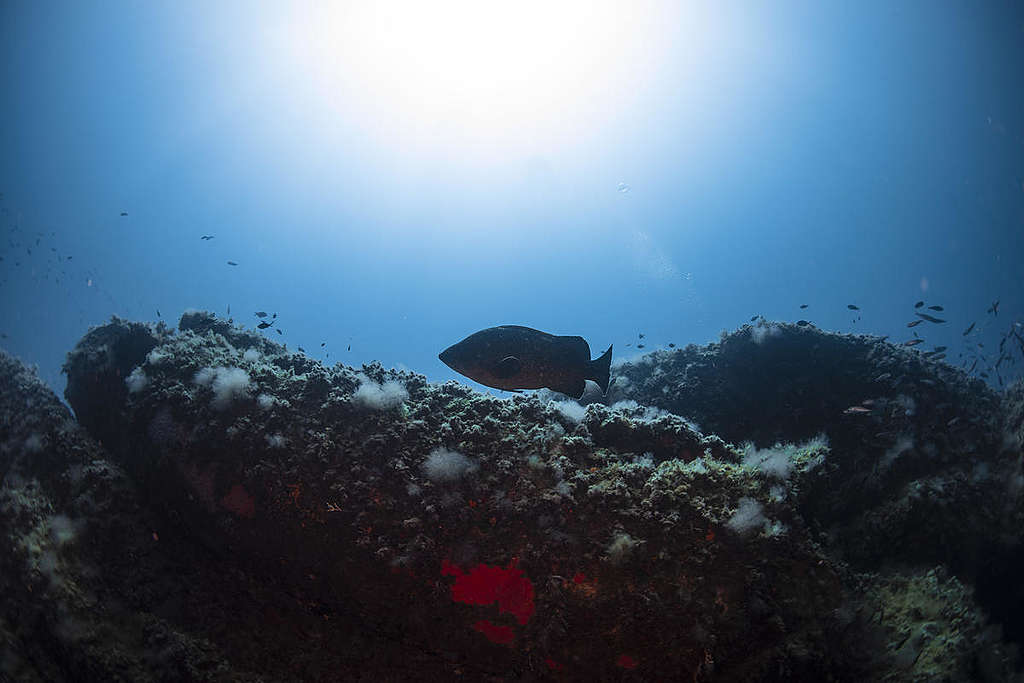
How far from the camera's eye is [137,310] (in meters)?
90.4

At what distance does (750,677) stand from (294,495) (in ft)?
13.8

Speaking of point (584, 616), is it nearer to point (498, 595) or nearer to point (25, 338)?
point (498, 595)

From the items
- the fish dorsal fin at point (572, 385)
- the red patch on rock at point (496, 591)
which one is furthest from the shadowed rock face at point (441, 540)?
the fish dorsal fin at point (572, 385)

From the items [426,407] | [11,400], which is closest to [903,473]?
[426,407]

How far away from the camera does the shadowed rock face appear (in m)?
3.26

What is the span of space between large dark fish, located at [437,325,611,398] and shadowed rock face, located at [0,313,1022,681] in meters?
0.39

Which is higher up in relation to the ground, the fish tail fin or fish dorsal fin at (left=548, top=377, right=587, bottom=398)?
the fish tail fin

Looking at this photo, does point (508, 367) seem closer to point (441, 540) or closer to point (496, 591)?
point (441, 540)

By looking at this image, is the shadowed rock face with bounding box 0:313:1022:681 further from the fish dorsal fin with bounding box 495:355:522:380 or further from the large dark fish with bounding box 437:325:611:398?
the fish dorsal fin with bounding box 495:355:522:380

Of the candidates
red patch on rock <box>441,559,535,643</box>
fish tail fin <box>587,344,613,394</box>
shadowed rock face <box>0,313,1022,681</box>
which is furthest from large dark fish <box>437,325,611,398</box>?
red patch on rock <box>441,559,535,643</box>

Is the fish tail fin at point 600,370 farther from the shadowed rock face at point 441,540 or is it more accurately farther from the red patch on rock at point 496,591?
the red patch on rock at point 496,591

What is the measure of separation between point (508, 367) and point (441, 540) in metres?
1.77

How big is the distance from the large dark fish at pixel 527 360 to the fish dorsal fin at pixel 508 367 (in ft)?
0.04

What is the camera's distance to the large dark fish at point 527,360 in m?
4.55
